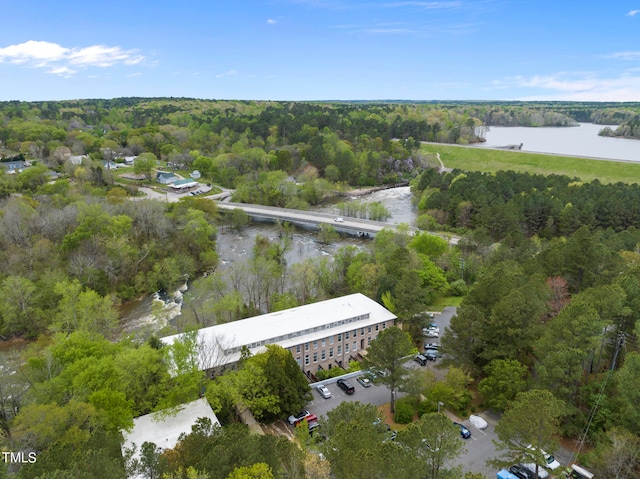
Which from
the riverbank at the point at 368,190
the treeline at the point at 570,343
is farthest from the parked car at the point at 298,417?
the riverbank at the point at 368,190

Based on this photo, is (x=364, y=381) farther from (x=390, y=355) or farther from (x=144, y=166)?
(x=144, y=166)

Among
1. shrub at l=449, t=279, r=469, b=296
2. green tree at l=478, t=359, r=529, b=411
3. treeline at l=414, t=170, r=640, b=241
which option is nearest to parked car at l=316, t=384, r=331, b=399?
green tree at l=478, t=359, r=529, b=411

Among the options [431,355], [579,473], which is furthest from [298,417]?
[579,473]

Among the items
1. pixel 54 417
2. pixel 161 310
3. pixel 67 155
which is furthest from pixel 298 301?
pixel 67 155

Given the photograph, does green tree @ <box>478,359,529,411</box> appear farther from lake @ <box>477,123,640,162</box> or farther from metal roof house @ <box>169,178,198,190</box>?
lake @ <box>477,123,640,162</box>

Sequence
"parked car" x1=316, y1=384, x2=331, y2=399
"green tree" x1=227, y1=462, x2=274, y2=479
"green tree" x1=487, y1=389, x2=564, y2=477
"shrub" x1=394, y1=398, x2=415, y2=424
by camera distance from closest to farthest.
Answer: "green tree" x1=227, y1=462, x2=274, y2=479, "green tree" x1=487, y1=389, x2=564, y2=477, "shrub" x1=394, y1=398, x2=415, y2=424, "parked car" x1=316, y1=384, x2=331, y2=399

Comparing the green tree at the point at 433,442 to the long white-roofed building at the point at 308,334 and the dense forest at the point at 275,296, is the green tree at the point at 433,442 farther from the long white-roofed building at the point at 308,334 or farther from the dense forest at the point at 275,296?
the long white-roofed building at the point at 308,334

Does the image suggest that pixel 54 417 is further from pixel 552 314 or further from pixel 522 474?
pixel 552 314
